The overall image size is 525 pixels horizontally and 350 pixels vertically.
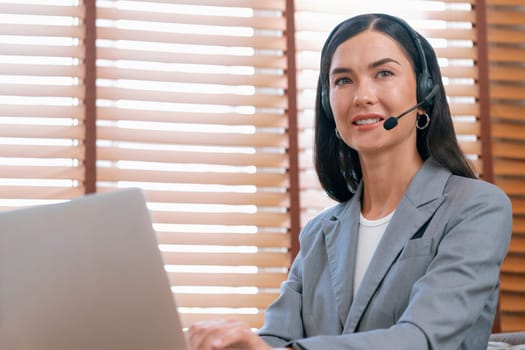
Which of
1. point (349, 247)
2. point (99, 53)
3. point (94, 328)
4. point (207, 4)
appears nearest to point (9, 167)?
point (99, 53)

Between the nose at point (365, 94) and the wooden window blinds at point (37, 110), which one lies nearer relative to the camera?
the nose at point (365, 94)

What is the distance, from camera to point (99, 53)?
2.90 m

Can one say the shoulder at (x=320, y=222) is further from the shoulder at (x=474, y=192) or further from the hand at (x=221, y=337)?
the hand at (x=221, y=337)

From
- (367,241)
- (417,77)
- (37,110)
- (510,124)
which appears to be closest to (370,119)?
(417,77)

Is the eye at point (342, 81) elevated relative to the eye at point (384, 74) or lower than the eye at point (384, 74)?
lower

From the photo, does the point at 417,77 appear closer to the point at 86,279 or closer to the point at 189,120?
the point at 86,279

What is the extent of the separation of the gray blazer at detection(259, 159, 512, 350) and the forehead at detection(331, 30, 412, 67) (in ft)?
0.82

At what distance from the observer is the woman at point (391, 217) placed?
66.0 inches

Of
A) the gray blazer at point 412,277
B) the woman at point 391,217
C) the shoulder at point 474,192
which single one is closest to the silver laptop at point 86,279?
the gray blazer at point 412,277

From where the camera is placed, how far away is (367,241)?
1.96 meters

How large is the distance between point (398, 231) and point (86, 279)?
776 millimetres

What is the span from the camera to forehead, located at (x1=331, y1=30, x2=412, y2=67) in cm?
194

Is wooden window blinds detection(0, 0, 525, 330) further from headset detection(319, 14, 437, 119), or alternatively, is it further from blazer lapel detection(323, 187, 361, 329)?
headset detection(319, 14, 437, 119)

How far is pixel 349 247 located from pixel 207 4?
1375mm
